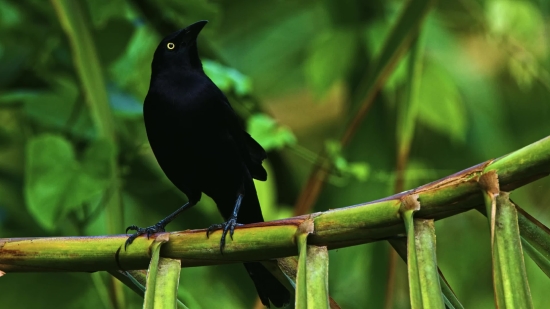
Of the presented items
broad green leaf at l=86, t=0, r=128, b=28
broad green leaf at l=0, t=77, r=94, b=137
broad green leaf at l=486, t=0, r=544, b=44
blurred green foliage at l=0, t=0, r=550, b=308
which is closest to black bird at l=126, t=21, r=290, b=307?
blurred green foliage at l=0, t=0, r=550, b=308

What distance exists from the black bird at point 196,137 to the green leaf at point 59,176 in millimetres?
241

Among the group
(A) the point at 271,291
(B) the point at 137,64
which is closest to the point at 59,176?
(B) the point at 137,64

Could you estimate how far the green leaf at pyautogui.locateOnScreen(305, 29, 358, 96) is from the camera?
9.93ft

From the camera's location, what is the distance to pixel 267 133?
2.61 m

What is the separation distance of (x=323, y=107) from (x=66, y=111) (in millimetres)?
2335

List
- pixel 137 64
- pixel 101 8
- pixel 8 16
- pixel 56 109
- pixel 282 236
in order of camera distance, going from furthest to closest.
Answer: pixel 137 64 → pixel 8 16 → pixel 56 109 → pixel 101 8 → pixel 282 236

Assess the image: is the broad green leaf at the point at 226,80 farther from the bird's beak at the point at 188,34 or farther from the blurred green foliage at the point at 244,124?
the bird's beak at the point at 188,34

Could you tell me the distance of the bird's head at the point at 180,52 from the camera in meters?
2.33

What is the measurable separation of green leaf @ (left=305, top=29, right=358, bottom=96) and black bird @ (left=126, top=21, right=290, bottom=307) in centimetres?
75

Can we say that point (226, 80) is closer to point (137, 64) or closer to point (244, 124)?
point (244, 124)

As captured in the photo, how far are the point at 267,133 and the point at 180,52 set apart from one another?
1.41 feet

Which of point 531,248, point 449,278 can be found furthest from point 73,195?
point 449,278

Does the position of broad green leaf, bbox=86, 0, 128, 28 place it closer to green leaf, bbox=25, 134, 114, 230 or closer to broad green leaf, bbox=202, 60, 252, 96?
broad green leaf, bbox=202, 60, 252, 96

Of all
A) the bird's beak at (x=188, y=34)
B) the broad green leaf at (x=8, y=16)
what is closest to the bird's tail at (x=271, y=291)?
the bird's beak at (x=188, y=34)
